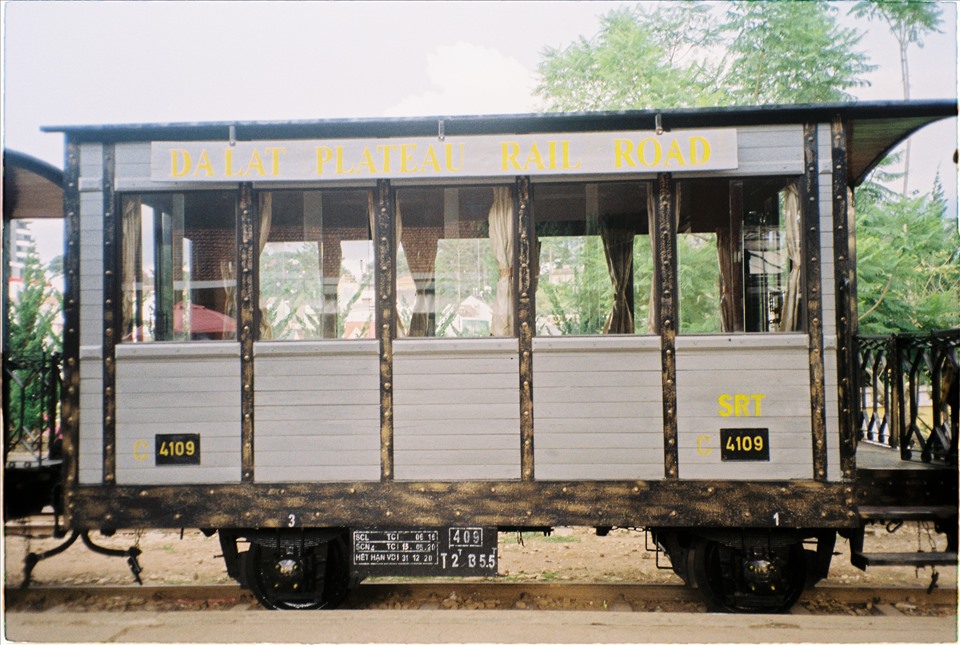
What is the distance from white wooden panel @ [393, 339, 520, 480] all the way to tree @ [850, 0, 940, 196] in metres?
6.61

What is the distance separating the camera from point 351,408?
14.5ft

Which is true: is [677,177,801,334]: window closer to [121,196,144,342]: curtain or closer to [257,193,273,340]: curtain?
[257,193,273,340]: curtain

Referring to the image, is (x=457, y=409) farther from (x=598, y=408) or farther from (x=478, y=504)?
(x=598, y=408)

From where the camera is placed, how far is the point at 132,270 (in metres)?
4.56

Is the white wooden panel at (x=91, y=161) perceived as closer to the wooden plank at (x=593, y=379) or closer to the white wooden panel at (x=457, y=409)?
the white wooden panel at (x=457, y=409)

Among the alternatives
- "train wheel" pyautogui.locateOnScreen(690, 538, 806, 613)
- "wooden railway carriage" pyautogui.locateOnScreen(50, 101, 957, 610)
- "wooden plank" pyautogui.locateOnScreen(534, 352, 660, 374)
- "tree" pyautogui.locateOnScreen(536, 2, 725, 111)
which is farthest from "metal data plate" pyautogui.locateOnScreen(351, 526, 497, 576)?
"tree" pyautogui.locateOnScreen(536, 2, 725, 111)

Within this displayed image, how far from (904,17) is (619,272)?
6.77 m

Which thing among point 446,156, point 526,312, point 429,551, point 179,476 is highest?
point 446,156

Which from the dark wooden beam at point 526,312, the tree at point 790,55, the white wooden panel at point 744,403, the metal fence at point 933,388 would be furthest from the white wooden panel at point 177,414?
the tree at point 790,55

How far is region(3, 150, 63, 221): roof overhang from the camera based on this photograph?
495 centimetres

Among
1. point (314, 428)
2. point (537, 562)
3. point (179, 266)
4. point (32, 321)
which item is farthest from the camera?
point (32, 321)

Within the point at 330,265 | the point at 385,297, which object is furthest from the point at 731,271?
the point at 330,265

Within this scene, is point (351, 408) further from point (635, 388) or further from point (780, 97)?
point (780, 97)

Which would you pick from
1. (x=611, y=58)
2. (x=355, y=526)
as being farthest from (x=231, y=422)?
(x=611, y=58)
